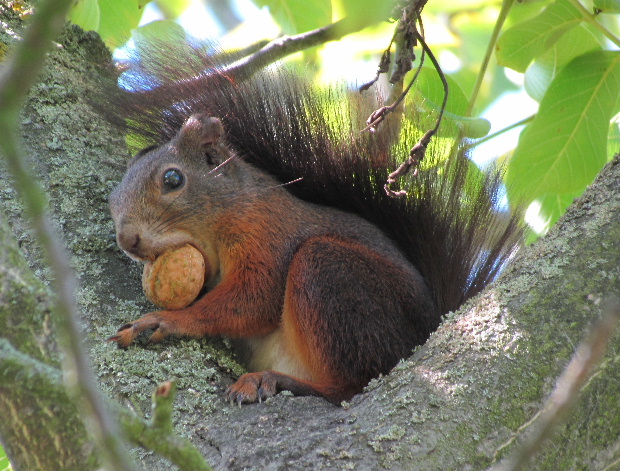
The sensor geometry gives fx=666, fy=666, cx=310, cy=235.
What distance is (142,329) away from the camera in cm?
182

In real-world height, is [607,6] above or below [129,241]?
above

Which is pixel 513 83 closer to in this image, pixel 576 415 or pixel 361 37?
pixel 361 37

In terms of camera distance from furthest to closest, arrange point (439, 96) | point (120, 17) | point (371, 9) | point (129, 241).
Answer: point (120, 17) → point (439, 96) → point (129, 241) → point (371, 9)

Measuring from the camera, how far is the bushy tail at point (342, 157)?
2334 millimetres

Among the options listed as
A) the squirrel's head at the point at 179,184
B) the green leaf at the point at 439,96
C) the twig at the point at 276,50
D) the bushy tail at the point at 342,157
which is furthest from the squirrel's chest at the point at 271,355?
the twig at the point at 276,50

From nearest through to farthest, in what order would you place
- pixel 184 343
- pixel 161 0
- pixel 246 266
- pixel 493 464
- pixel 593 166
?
pixel 493 464 → pixel 184 343 → pixel 593 166 → pixel 246 266 → pixel 161 0

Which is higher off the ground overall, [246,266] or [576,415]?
[246,266]

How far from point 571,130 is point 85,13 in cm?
165

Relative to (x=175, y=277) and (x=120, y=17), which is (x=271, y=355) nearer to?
(x=175, y=277)

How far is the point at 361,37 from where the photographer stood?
2.74 metres

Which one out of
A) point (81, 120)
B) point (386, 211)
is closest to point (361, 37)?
point (386, 211)

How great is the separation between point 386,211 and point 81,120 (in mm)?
1133

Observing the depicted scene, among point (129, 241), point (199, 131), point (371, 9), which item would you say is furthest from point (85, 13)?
point (371, 9)

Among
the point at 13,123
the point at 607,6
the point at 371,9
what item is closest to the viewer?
the point at 13,123
